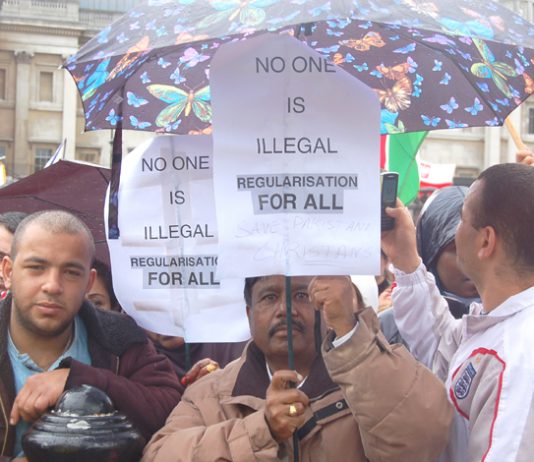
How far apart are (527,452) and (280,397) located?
2.03 ft

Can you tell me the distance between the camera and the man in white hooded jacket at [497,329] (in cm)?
233

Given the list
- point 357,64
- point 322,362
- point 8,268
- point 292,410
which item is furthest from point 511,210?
point 8,268

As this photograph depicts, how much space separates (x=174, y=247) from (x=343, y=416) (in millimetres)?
928

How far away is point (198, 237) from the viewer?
127 inches

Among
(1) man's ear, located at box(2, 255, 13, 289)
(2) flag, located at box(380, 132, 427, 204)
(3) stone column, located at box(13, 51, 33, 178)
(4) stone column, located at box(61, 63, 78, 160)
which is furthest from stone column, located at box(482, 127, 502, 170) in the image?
(1) man's ear, located at box(2, 255, 13, 289)

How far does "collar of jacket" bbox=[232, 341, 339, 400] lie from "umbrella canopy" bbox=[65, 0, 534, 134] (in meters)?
0.95

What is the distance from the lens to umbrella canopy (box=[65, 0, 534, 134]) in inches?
100

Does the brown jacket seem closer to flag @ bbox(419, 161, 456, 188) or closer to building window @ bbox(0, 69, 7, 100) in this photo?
flag @ bbox(419, 161, 456, 188)

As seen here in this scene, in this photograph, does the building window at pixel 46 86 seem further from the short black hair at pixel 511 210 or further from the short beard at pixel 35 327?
the short black hair at pixel 511 210

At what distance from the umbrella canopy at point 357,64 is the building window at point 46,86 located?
126 feet

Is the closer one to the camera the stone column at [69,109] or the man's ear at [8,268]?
the man's ear at [8,268]

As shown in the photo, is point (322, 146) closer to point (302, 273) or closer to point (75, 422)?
point (302, 273)

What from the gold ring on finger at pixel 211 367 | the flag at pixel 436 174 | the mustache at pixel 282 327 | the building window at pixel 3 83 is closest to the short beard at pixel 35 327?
the gold ring on finger at pixel 211 367

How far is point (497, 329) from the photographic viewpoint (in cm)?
253
